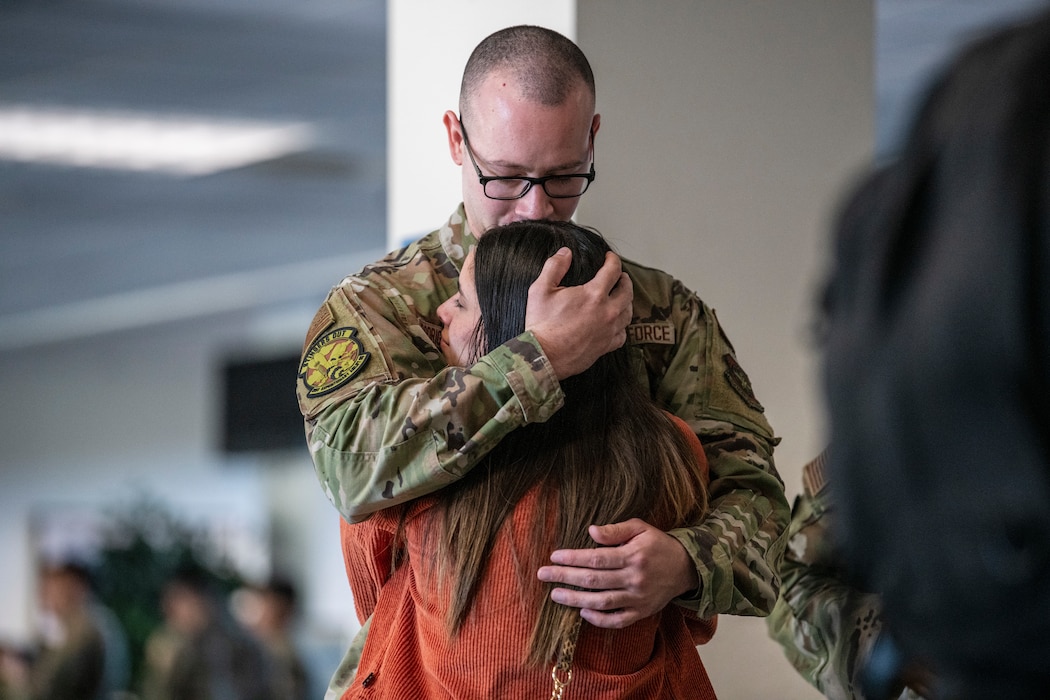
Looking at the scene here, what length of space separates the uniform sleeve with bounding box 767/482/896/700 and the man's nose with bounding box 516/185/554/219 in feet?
1.96

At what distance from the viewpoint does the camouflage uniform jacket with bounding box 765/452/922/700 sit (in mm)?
1882

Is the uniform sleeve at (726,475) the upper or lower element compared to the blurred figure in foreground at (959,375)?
lower

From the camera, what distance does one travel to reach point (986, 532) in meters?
0.52

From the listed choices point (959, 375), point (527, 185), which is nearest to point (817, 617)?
point (527, 185)

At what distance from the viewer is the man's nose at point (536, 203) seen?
1.69 metres

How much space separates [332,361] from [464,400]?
23cm

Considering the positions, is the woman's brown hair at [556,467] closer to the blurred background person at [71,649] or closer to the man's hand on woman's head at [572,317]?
the man's hand on woman's head at [572,317]

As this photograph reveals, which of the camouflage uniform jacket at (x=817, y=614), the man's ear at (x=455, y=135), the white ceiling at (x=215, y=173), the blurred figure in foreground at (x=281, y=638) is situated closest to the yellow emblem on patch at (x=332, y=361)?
the man's ear at (x=455, y=135)

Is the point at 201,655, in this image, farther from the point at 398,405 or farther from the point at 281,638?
the point at 398,405

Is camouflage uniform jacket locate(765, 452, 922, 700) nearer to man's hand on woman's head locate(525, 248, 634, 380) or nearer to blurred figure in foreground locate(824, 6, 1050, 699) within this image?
man's hand on woman's head locate(525, 248, 634, 380)

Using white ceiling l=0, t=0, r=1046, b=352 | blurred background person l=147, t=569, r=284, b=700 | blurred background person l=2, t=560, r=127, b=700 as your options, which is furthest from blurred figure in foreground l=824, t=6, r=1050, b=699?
blurred background person l=147, t=569, r=284, b=700

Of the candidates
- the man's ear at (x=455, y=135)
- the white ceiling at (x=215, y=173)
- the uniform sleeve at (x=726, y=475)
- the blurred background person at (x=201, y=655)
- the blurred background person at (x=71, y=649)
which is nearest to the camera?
the uniform sleeve at (x=726, y=475)

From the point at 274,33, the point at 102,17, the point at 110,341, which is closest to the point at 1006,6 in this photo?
the point at 274,33

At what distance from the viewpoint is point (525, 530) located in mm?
1395
